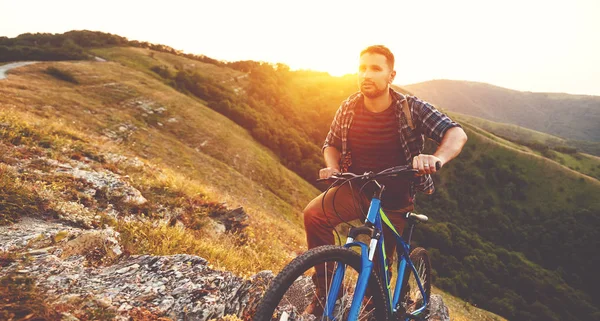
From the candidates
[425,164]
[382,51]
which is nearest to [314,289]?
[425,164]

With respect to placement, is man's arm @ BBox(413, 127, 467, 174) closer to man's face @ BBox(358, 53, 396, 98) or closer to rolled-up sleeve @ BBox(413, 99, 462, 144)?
rolled-up sleeve @ BBox(413, 99, 462, 144)

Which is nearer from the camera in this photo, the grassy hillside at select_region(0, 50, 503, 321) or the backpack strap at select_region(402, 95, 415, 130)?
the backpack strap at select_region(402, 95, 415, 130)

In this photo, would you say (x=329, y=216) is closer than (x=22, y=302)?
No

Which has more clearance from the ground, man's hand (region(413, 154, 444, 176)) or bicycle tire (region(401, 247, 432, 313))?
man's hand (region(413, 154, 444, 176))

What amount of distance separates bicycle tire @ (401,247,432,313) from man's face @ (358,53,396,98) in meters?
2.55

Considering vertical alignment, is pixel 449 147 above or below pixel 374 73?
below

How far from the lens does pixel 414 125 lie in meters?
4.18

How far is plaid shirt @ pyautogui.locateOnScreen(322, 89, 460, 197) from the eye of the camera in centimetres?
403

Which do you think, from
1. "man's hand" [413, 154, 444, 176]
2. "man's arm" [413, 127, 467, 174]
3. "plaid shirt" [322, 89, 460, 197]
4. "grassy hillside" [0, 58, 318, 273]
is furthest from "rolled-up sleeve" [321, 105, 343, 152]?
"grassy hillside" [0, 58, 318, 273]

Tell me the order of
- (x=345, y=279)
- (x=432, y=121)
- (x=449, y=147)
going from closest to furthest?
(x=345, y=279), (x=449, y=147), (x=432, y=121)

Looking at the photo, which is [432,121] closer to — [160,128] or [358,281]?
[358,281]

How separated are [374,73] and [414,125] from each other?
2.93 feet

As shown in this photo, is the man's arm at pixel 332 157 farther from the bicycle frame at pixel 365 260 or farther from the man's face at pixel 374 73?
the bicycle frame at pixel 365 260

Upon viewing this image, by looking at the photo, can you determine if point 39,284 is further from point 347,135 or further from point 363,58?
point 363,58
